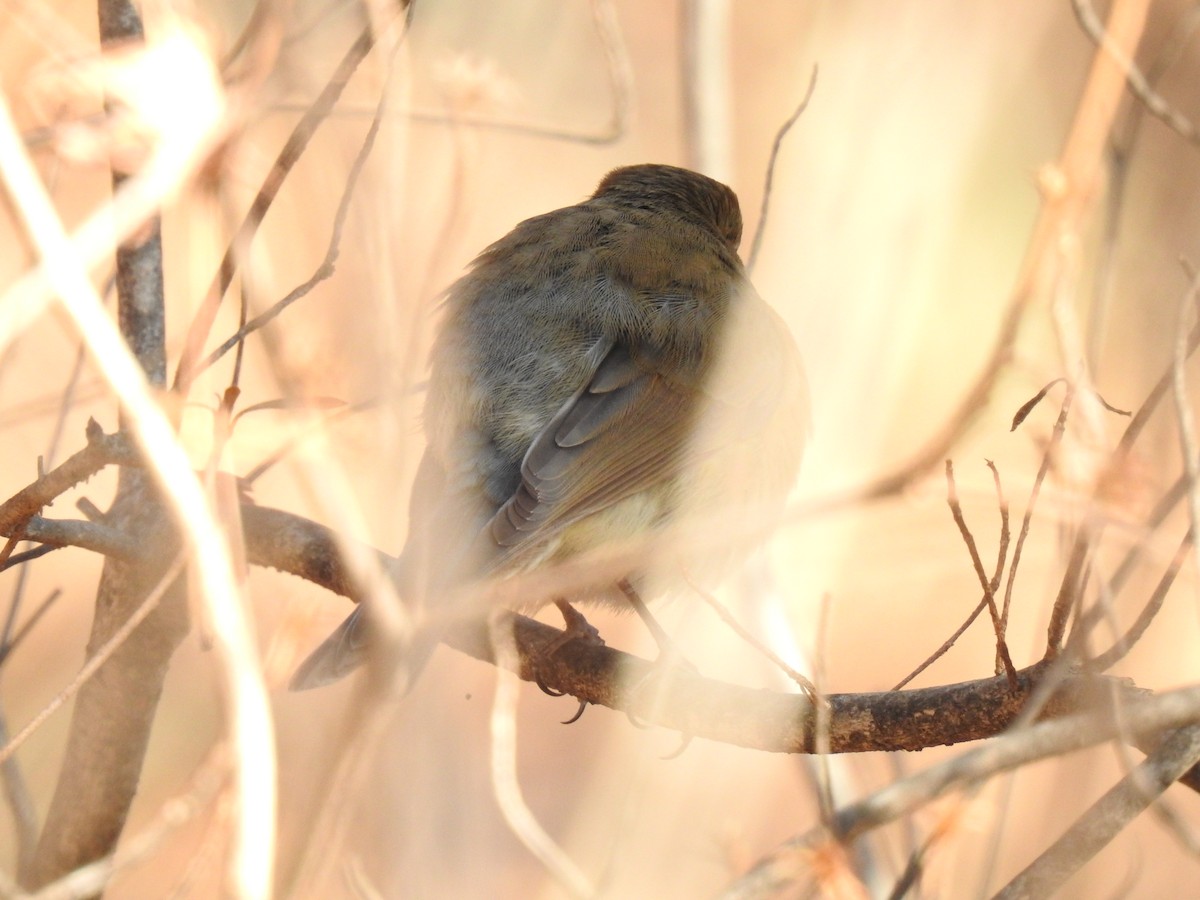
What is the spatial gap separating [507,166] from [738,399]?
4433 millimetres

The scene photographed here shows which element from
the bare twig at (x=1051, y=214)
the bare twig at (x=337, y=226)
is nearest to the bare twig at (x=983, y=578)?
the bare twig at (x=1051, y=214)

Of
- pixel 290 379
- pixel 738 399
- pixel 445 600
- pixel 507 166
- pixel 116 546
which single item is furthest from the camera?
pixel 507 166

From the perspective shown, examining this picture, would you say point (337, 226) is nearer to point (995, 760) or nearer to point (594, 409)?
point (995, 760)

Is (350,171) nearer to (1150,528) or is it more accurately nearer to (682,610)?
(1150,528)

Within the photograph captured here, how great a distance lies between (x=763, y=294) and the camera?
466 centimetres

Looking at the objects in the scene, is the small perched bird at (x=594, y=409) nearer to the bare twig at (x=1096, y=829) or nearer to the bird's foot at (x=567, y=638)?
the bird's foot at (x=567, y=638)

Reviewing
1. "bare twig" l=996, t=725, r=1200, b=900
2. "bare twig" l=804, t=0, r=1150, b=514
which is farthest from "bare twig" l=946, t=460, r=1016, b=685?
"bare twig" l=996, t=725, r=1200, b=900

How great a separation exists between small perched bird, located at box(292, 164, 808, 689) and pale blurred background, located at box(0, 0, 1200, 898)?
0.64ft

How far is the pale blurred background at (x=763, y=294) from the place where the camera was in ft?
6.05

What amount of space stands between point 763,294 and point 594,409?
207cm

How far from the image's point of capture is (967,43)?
459 cm

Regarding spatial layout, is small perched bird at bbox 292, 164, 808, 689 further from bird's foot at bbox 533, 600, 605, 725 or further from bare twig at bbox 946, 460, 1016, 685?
bare twig at bbox 946, 460, 1016, 685

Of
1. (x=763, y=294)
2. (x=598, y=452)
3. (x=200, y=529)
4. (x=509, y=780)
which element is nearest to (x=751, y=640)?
(x=509, y=780)

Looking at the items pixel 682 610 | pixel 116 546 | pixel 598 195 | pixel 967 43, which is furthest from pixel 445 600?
pixel 967 43
